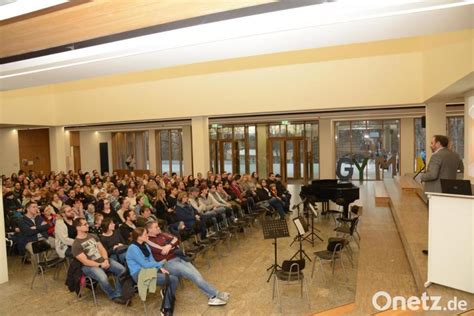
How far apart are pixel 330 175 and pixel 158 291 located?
533 inches

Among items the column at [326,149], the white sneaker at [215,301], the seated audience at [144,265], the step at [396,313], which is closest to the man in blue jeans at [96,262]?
the seated audience at [144,265]

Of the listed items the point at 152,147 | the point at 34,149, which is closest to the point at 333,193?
the point at 152,147

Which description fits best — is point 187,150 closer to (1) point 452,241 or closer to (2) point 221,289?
(2) point 221,289

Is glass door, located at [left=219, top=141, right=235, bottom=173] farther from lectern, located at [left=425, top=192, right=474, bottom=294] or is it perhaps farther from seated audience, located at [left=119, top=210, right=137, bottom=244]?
lectern, located at [left=425, top=192, right=474, bottom=294]

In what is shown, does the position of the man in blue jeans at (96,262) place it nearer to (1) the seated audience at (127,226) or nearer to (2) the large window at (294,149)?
(1) the seated audience at (127,226)

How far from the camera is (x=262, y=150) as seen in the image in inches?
784

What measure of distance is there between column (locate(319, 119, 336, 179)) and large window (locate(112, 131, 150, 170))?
11.4m

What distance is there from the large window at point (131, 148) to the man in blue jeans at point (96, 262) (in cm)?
1782

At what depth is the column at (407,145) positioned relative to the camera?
17.2 metres

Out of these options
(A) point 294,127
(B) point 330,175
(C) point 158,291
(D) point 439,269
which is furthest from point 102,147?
(D) point 439,269

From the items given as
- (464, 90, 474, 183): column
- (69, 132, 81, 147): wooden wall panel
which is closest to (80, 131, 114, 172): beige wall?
(69, 132, 81, 147): wooden wall panel

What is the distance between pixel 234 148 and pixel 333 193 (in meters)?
10.9

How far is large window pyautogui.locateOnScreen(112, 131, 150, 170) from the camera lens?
22938mm

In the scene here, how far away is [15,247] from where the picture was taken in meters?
7.30
